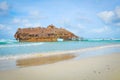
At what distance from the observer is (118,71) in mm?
2209

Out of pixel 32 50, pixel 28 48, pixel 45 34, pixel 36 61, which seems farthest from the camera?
pixel 45 34

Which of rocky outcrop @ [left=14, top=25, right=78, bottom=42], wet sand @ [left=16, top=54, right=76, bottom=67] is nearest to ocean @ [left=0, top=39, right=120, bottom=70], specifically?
wet sand @ [left=16, top=54, right=76, bottom=67]

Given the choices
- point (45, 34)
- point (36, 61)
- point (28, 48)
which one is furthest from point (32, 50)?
point (45, 34)

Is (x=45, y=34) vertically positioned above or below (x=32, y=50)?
above

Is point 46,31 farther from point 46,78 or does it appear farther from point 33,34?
point 46,78

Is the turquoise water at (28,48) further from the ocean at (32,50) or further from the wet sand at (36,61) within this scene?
the wet sand at (36,61)

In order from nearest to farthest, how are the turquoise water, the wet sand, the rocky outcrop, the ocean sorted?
the wet sand, the ocean, the turquoise water, the rocky outcrop

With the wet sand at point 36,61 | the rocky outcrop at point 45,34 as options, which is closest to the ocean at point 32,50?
the wet sand at point 36,61

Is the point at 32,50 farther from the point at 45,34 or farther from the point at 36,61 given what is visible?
the point at 45,34

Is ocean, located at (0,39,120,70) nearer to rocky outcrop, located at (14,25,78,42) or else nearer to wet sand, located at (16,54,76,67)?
wet sand, located at (16,54,76,67)

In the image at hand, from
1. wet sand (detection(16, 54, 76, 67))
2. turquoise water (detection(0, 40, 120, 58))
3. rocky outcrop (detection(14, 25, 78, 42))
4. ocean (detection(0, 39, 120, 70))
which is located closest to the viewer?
wet sand (detection(16, 54, 76, 67))

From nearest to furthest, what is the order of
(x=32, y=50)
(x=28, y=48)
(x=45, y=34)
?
(x=32, y=50), (x=28, y=48), (x=45, y=34)

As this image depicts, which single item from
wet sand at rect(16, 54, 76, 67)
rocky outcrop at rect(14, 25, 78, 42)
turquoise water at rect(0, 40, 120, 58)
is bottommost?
wet sand at rect(16, 54, 76, 67)

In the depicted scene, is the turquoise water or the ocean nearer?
the ocean
